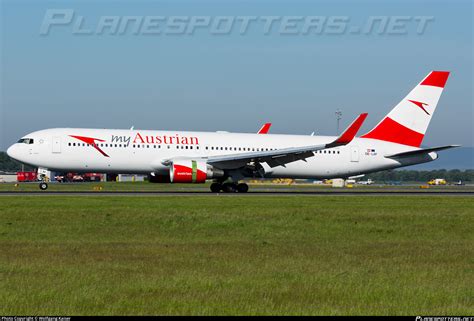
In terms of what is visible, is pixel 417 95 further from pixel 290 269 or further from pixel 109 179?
pixel 109 179

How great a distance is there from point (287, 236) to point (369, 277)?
7699mm

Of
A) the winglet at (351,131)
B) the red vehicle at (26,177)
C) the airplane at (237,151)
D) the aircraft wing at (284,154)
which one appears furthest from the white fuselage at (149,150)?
the red vehicle at (26,177)

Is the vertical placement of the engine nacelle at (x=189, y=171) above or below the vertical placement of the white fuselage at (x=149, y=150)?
below

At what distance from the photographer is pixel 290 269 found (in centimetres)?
1542

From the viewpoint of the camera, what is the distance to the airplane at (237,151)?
4631 centimetres

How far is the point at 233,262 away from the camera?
16.3m

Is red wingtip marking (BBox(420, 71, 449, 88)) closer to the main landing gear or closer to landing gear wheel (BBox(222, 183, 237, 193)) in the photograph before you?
the main landing gear

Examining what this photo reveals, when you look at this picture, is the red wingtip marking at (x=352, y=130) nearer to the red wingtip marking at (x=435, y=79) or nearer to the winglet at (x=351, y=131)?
the winglet at (x=351, y=131)

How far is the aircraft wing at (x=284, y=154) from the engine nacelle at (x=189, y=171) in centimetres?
93

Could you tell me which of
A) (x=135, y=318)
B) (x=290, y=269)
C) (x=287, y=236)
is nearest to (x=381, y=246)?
(x=287, y=236)

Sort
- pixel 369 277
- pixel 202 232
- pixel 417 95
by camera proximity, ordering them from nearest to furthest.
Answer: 1. pixel 369 277
2. pixel 202 232
3. pixel 417 95

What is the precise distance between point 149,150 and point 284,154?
8390 mm

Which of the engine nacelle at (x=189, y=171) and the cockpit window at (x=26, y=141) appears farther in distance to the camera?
the cockpit window at (x=26, y=141)

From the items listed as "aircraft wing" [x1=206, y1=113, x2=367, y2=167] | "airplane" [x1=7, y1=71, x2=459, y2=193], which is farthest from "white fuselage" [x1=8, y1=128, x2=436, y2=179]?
"aircraft wing" [x1=206, y1=113, x2=367, y2=167]
